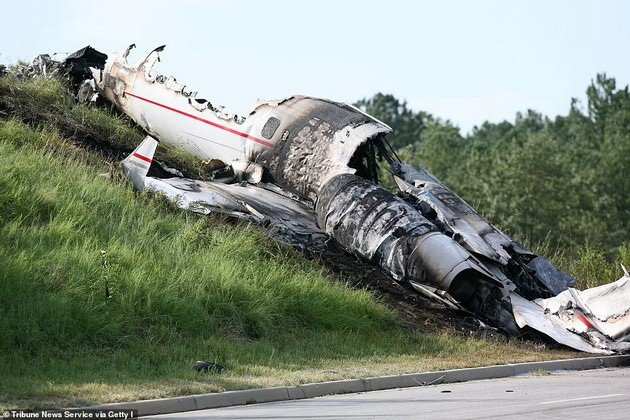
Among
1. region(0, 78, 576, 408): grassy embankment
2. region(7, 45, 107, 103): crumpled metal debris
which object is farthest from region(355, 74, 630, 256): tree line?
region(0, 78, 576, 408): grassy embankment

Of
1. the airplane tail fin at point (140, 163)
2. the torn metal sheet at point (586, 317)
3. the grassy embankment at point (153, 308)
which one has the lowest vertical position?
the grassy embankment at point (153, 308)

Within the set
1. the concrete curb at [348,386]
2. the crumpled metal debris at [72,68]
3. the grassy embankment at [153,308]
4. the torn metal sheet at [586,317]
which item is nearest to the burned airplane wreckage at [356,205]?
the torn metal sheet at [586,317]

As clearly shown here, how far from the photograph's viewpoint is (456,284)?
17234 mm

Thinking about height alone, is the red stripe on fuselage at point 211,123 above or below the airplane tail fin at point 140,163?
above

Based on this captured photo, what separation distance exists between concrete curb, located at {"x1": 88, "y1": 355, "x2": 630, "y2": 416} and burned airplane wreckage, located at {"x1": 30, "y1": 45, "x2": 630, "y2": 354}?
1.03 metres

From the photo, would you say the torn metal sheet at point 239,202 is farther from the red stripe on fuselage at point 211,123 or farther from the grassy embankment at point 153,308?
the red stripe on fuselage at point 211,123

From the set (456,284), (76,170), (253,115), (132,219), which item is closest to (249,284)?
(132,219)

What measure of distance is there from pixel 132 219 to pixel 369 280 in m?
4.36

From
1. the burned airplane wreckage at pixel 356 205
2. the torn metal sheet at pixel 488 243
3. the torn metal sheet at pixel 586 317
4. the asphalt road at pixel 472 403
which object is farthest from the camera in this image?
the torn metal sheet at pixel 488 243

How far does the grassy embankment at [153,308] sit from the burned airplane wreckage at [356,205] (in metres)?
0.62

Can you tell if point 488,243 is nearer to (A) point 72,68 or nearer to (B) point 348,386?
(B) point 348,386

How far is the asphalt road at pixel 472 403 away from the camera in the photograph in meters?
9.52

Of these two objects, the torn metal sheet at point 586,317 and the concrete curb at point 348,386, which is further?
the torn metal sheet at point 586,317

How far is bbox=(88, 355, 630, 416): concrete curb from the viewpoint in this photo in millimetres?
10102
